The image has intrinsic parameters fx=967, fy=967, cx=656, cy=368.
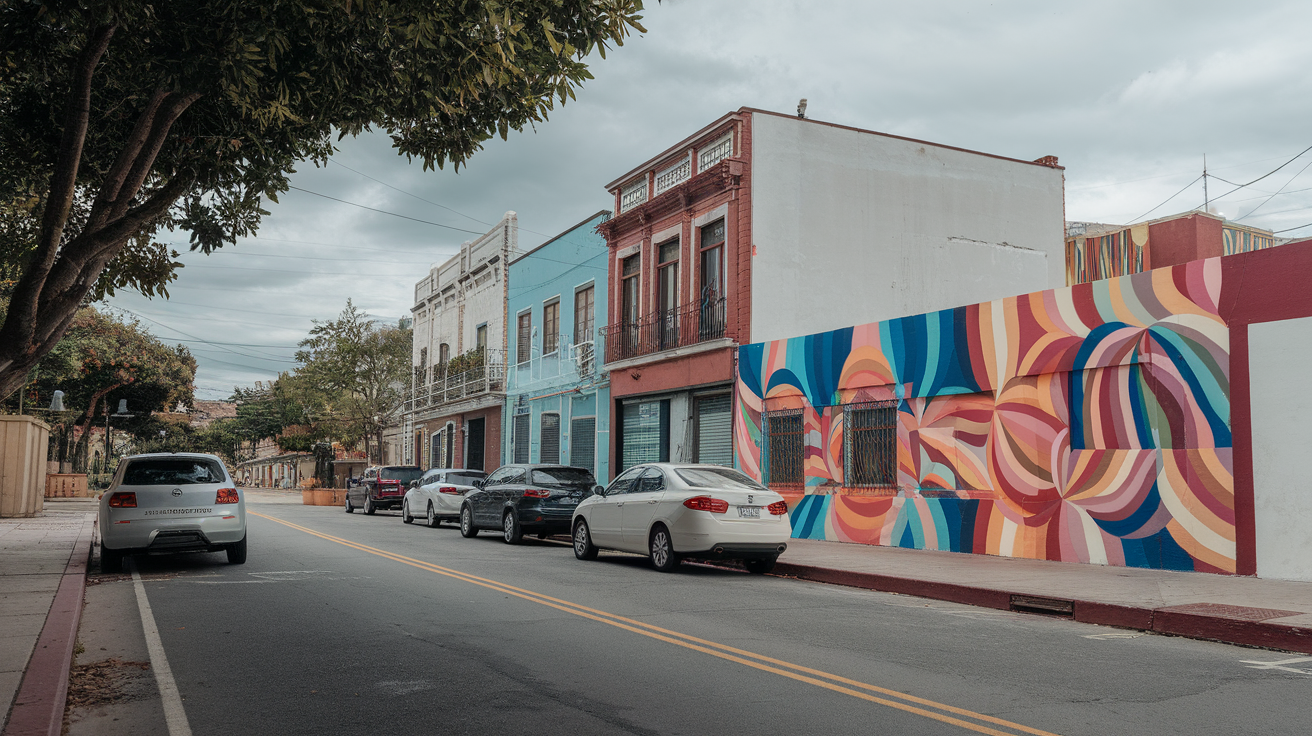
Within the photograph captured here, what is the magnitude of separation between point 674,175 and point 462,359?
1474cm

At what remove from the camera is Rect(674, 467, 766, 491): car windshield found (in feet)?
43.1

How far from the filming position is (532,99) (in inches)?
363

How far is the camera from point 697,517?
12703 millimetres

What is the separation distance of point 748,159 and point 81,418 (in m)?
37.3

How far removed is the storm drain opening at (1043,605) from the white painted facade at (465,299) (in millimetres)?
24737

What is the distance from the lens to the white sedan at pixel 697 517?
12703mm

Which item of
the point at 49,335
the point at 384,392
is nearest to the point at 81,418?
the point at 384,392

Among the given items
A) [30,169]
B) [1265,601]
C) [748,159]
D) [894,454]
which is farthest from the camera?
[748,159]

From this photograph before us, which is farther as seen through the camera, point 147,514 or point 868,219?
point 868,219

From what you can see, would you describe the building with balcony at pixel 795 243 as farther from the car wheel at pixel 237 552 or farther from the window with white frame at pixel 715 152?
the car wheel at pixel 237 552

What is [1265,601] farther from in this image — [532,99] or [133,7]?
[133,7]

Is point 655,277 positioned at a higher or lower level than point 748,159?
lower

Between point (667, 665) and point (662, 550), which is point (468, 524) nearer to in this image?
point (662, 550)

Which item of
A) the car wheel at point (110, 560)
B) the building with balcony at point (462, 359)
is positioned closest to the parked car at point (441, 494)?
the building with balcony at point (462, 359)
